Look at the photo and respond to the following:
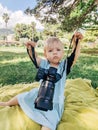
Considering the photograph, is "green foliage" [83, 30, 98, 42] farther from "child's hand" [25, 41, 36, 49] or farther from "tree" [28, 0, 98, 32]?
"child's hand" [25, 41, 36, 49]

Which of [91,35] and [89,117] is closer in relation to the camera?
[89,117]

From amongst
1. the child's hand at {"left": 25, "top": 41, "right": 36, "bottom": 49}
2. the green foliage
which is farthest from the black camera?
the green foliage

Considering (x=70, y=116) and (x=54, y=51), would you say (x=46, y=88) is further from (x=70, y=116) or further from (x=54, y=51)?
(x=70, y=116)

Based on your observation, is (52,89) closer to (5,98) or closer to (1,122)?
(1,122)

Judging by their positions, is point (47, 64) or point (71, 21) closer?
point (47, 64)

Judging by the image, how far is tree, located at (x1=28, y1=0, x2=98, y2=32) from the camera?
15.9 m

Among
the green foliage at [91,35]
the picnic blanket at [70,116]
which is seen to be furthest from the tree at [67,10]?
the picnic blanket at [70,116]

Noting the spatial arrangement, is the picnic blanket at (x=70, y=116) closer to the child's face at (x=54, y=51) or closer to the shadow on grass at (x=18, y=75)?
the child's face at (x=54, y=51)

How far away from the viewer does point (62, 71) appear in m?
3.04

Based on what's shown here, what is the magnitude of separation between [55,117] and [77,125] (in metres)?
0.21

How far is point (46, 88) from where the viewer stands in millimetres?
2672

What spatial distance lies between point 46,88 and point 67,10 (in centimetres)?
1412

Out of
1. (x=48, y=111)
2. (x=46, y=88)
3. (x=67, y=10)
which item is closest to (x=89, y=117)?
(x=48, y=111)

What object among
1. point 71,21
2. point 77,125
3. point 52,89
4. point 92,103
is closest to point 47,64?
point 52,89
